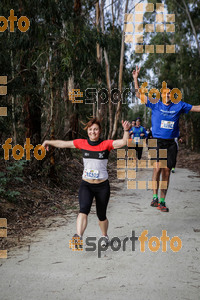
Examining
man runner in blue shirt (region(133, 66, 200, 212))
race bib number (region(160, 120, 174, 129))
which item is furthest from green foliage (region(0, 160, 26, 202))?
race bib number (region(160, 120, 174, 129))

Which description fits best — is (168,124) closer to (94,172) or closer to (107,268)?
(94,172)

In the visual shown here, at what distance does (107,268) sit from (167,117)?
3165mm

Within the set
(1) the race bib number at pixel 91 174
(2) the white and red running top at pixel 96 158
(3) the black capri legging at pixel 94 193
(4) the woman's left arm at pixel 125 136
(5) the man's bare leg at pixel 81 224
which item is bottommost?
(5) the man's bare leg at pixel 81 224

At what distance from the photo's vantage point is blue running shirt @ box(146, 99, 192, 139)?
6.00 meters

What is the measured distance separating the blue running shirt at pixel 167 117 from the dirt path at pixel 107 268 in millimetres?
1470

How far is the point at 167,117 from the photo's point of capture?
19.7 ft

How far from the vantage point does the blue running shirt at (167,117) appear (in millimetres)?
6000

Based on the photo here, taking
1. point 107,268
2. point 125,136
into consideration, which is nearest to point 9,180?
point 125,136

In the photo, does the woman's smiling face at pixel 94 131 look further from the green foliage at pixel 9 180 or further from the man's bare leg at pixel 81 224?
the green foliage at pixel 9 180

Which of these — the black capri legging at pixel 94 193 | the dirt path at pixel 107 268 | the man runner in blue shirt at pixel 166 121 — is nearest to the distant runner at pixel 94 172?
the black capri legging at pixel 94 193

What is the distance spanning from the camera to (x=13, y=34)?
6.95 metres

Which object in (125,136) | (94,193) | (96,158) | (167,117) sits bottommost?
(94,193)

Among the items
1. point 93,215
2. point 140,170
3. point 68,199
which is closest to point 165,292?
point 93,215

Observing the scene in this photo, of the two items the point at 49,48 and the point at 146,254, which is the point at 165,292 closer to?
the point at 146,254
